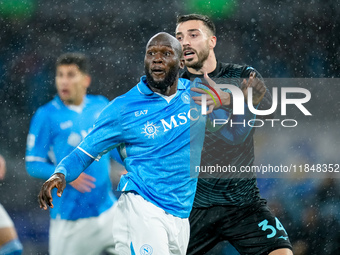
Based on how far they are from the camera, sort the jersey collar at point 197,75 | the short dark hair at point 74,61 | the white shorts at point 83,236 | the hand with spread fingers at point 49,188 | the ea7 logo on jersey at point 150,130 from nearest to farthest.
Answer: the hand with spread fingers at point 49,188, the ea7 logo on jersey at point 150,130, the jersey collar at point 197,75, the white shorts at point 83,236, the short dark hair at point 74,61

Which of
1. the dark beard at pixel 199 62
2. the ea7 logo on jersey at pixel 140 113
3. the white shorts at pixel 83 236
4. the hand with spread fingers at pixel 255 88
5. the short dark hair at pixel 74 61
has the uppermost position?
the short dark hair at pixel 74 61

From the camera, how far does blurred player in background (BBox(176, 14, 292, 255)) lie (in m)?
4.34

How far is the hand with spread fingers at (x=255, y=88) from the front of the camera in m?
4.08

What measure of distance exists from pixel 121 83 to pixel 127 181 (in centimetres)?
345

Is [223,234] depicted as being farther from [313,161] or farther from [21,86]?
[21,86]

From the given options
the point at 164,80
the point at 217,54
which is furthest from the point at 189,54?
the point at 217,54

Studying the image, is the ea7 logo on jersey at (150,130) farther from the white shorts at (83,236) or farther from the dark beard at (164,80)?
the white shorts at (83,236)

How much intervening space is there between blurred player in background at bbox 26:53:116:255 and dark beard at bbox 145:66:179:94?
171 cm

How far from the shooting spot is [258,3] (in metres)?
7.16

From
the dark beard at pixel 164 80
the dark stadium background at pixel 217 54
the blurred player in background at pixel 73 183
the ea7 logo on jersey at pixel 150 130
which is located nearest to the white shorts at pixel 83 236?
the blurred player in background at pixel 73 183

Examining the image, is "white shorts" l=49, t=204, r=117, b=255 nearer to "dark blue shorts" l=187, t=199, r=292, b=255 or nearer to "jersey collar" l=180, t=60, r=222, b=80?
"dark blue shorts" l=187, t=199, r=292, b=255

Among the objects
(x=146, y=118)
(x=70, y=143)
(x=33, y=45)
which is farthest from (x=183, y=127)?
(x=33, y=45)

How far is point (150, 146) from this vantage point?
12.5 feet

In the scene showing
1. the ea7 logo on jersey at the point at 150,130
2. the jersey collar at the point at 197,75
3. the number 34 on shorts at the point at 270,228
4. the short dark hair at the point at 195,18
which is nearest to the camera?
the ea7 logo on jersey at the point at 150,130
